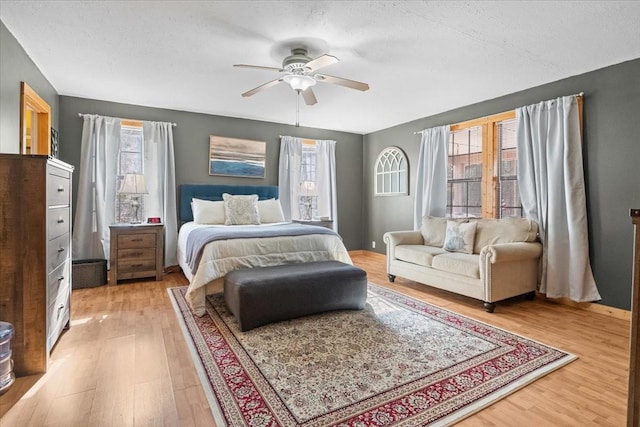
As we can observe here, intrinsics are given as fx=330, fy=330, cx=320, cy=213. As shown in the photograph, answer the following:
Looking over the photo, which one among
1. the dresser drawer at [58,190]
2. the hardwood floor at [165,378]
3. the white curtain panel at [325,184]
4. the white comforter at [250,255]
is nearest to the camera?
the hardwood floor at [165,378]

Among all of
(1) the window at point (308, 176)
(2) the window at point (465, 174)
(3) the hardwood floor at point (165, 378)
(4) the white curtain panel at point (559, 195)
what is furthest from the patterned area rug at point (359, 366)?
(1) the window at point (308, 176)

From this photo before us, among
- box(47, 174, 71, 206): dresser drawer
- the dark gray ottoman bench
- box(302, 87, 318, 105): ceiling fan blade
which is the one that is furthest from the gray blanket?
box(302, 87, 318, 105): ceiling fan blade

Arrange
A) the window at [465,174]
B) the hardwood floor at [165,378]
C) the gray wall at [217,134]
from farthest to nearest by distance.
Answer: the window at [465,174] < the gray wall at [217,134] < the hardwood floor at [165,378]

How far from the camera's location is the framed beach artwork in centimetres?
533

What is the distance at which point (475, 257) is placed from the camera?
11.8ft

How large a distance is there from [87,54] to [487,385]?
4.22 m

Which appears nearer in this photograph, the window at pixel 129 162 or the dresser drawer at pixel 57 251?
the dresser drawer at pixel 57 251

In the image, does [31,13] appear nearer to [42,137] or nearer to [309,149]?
[42,137]

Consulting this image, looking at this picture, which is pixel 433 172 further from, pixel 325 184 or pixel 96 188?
pixel 96 188

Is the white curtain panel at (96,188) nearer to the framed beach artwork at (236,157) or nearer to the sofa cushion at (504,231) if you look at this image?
the framed beach artwork at (236,157)

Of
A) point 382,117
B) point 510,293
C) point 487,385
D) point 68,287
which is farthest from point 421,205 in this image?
point 68,287

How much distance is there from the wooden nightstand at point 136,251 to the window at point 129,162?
48 centimetres

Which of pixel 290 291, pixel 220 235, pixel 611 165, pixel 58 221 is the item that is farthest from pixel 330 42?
pixel 611 165

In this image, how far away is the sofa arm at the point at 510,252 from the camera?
10.6 feet
